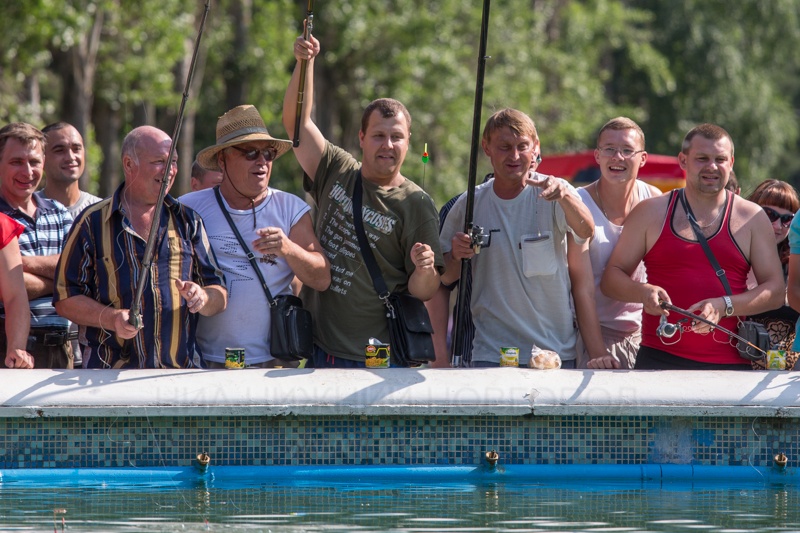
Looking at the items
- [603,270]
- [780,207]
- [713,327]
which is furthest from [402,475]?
[780,207]

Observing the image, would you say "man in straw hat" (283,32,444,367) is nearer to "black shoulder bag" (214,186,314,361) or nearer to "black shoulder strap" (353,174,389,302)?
"black shoulder strap" (353,174,389,302)

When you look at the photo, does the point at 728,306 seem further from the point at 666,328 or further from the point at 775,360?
the point at 775,360

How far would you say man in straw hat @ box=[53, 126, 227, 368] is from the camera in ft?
19.1

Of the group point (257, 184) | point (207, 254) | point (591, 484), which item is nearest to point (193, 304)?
point (207, 254)

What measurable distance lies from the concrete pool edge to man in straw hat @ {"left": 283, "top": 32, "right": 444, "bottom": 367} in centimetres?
39

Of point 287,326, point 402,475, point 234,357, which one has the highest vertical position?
point 287,326

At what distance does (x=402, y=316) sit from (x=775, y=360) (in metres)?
1.77

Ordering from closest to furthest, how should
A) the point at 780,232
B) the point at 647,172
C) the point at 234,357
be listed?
the point at 234,357 < the point at 780,232 < the point at 647,172

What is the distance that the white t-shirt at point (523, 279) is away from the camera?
6141mm

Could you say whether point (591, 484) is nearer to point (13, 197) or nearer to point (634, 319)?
point (634, 319)

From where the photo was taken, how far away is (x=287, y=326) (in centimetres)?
593

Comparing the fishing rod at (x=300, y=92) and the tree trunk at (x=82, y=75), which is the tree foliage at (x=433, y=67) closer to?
the tree trunk at (x=82, y=75)

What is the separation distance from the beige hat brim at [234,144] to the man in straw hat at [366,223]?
0.10 m

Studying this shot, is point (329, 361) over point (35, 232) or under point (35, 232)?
under
